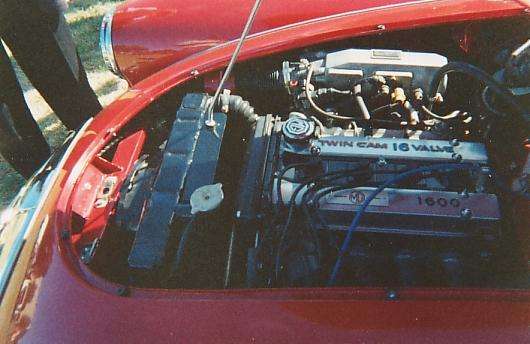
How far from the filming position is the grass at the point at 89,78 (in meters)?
2.64

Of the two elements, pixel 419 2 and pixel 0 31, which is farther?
pixel 0 31

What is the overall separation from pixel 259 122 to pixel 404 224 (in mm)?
596

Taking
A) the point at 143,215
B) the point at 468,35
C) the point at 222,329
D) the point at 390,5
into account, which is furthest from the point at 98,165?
the point at 468,35

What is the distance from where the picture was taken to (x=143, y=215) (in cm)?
129

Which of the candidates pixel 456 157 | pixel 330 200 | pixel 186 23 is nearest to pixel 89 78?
pixel 186 23

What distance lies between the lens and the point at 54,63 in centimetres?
224

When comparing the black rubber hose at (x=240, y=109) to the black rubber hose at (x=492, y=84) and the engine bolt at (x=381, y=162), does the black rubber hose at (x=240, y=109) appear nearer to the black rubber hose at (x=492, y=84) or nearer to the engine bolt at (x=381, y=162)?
the engine bolt at (x=381, y=162)

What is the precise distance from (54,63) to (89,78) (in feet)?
3.76

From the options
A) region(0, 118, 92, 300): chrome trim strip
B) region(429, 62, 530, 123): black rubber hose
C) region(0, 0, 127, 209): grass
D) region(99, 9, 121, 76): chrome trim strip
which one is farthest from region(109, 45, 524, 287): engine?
region(0, 0, 127, 209): grass

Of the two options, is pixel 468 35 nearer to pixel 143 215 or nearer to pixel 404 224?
pixel 404 224

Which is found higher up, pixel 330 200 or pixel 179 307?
pixel 330 200

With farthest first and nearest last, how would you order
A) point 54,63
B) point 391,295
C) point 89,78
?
point 89,78 < point 54,63 < point 391,295

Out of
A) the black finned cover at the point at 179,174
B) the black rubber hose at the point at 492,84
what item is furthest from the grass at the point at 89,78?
the black rubber hose at the point at 492,84

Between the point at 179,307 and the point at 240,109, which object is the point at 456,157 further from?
the point at 179,307
